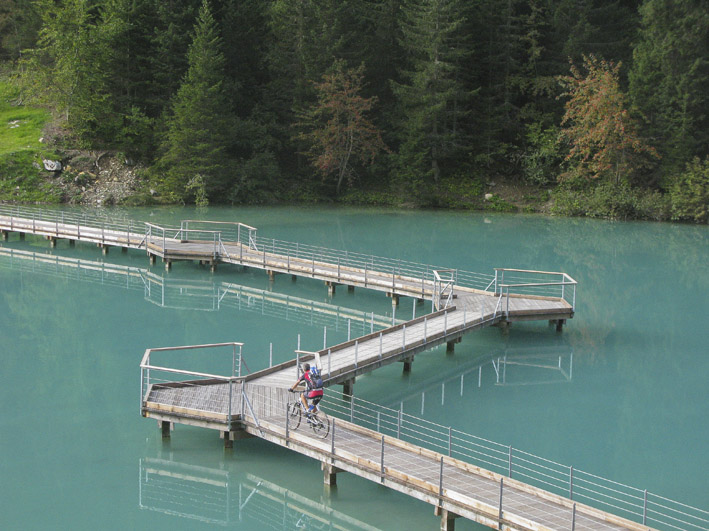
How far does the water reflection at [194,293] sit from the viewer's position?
80.0 feet

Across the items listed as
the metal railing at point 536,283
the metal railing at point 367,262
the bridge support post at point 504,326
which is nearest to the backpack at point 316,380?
the bridge support post at point 504,326

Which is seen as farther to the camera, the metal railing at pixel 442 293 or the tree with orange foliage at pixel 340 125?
the tree with orange foliage at pixel 340 125

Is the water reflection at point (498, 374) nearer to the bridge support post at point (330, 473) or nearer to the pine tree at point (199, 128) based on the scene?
the bridge support post at point (330, 473)

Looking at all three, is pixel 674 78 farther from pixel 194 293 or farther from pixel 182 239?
pixel 194 293

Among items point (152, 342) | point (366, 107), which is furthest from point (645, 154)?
point (152, 342)

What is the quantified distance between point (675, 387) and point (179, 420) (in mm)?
10983

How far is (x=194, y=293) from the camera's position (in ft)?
89.4

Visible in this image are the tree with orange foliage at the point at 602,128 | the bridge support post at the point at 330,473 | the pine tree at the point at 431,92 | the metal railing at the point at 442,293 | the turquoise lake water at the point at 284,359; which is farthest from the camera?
the pine tree at the point at 431,92

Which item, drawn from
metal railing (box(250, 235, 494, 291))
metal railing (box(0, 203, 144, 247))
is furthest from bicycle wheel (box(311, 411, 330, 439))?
metal railing (box(0, 203, 144, 247))

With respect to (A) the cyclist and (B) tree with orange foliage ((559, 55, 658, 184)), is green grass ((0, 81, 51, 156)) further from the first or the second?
(A) the cyclist

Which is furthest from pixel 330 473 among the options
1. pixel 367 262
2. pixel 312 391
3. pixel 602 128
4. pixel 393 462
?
pixel 602 128

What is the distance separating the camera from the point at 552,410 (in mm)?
17453

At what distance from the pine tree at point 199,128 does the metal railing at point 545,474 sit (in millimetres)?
33109

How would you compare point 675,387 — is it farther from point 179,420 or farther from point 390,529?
point 179,420
